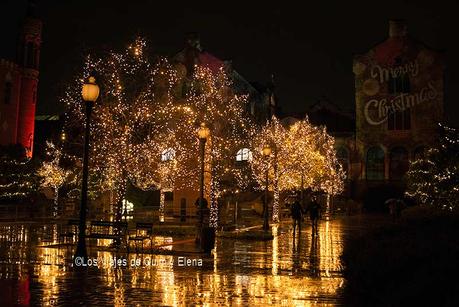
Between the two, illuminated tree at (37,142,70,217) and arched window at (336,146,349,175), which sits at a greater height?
arched window at (336,146,349,175)

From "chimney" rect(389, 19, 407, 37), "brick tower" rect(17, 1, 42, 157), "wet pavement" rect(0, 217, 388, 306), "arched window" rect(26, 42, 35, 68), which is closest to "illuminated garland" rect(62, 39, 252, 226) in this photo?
"wet pavement" rect(0, 217, 388, 306)

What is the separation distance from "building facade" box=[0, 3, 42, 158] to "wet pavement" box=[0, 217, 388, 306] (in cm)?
3570

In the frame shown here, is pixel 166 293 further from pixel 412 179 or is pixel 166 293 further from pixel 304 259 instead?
pixel 412 179

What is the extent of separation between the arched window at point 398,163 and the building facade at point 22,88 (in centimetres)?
3691

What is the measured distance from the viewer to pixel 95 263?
15.8m

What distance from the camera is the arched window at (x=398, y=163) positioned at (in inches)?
2197

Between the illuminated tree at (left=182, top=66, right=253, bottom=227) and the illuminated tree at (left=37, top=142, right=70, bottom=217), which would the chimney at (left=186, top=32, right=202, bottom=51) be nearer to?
the illuminated tree at (left=37, top=142, right=70, bottom=217)

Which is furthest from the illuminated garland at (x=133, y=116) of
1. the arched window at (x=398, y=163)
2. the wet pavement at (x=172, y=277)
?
the arched window at (x=398, y=163)

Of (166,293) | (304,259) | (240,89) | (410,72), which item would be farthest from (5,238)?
(410,72)

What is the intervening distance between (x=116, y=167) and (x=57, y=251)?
4.95 metres

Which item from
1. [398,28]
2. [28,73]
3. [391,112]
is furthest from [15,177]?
[398,28]

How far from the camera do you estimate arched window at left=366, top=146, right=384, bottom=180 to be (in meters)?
57.0

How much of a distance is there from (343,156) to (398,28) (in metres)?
14.8

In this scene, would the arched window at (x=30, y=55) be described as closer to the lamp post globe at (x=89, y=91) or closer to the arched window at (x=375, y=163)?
the arched window at (x=375, y=163)
